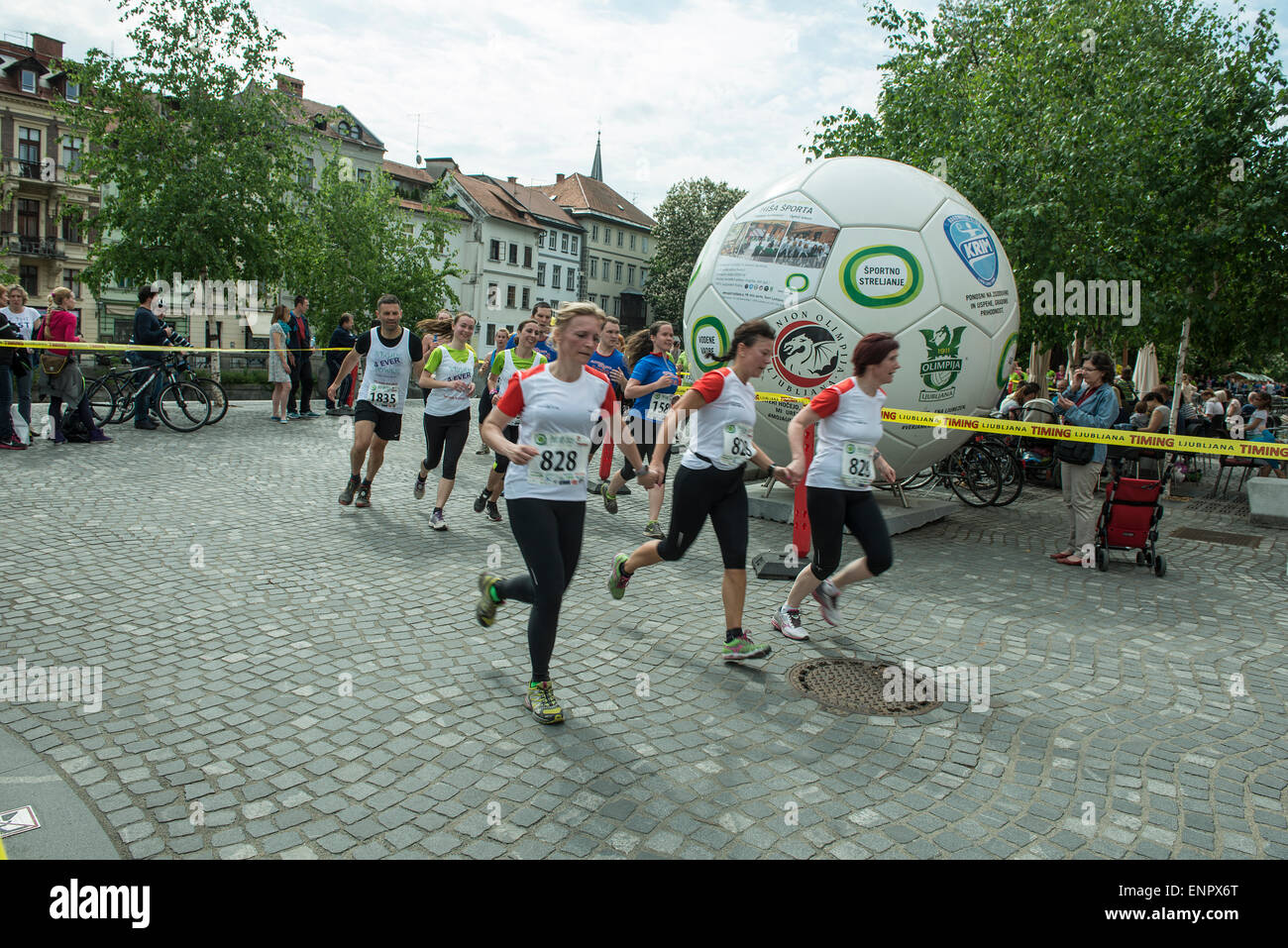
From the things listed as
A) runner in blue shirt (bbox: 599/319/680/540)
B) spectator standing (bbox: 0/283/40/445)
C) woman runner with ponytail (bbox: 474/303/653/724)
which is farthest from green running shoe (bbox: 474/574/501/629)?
spectator standing (bbox: 0/283/40/445)

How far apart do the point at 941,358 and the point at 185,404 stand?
34.8 feet

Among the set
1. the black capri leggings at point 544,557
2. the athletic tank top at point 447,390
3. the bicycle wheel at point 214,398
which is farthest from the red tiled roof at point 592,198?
the black capri leggings at point 544,557

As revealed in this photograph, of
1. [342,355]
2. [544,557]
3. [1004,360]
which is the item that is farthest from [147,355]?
[1004,360]

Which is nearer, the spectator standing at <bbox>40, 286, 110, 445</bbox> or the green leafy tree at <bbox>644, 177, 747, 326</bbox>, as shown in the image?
the spectator standing at <bbox>40, 286, 110, 445</bbox>

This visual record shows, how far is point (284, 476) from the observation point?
32.4 ft

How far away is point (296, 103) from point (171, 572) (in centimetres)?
2168

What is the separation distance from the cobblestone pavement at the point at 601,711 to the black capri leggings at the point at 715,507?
0.63 m

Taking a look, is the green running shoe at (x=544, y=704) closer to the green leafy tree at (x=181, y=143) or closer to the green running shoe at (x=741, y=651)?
the green running shoe at (x=741, y=651)

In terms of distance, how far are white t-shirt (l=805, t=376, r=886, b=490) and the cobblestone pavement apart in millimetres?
997

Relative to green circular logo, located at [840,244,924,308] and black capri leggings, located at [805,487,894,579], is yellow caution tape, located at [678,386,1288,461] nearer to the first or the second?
green circular logo, located at [840,244,924,308]

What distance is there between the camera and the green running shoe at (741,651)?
193 inches

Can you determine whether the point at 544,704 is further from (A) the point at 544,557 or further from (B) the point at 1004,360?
(B) the point at 1004,360

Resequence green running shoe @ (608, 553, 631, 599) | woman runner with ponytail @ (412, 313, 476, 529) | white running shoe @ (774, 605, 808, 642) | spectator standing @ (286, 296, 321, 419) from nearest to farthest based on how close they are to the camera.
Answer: white running shoe @ (774, 605, 808, 642), green running shoe @ (608, 553, 631, 599), woman runner with ponytail @ (412, 313, 476, 529), spectator standing @ (286, 296, 321, 419)

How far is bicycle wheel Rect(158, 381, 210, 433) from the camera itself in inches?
511
